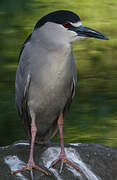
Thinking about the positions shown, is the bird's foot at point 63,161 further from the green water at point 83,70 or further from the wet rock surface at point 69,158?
the green water at point 83,70

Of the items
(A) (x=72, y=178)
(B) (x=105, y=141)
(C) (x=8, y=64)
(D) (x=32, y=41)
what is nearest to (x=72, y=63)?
(D) (x=32, y=41)

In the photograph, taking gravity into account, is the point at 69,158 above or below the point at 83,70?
above

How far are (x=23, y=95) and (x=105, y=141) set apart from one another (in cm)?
242

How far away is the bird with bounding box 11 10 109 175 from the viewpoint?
4.36 m

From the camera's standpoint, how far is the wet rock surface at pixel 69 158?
4375mm

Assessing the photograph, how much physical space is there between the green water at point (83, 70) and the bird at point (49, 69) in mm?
2197

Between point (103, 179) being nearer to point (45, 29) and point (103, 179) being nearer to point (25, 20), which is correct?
point (45, 29)

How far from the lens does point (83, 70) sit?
8.23 m

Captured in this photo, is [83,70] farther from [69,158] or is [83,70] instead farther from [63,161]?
[63,161]

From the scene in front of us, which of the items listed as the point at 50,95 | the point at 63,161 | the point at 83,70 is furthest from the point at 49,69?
the point at 83,70

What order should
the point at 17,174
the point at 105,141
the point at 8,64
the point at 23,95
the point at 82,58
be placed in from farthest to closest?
the point at 82,58 < the point at 8,64 < the point at 105,141 < the point at 23,95 < the point at 17,174

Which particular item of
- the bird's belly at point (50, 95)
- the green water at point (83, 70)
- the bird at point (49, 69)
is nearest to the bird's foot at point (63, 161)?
the bird at point (49, 69)

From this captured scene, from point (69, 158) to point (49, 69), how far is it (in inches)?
29.6

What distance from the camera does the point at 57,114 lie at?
4707 millimetres
